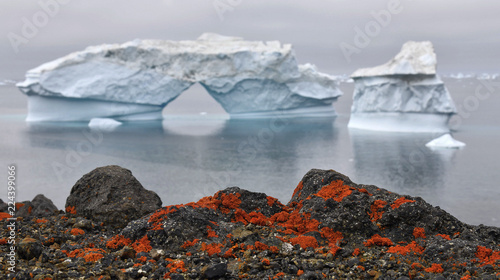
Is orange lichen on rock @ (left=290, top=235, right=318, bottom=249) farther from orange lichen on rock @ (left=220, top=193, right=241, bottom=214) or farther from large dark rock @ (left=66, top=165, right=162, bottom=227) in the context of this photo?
large dark rock @ (left=66, top=165, right=162, bottom=227)

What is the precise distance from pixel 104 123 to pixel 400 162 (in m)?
27.8

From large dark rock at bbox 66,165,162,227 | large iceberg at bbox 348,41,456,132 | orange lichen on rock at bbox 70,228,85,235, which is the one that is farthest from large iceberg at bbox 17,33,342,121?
orange lichen on rock at bbox 70,228,85,235

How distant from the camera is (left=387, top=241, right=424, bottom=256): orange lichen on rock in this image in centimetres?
448

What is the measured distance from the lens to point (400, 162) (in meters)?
24.8

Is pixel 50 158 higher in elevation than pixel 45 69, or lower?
lower

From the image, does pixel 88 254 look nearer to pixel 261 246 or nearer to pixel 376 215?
pixel 261 246

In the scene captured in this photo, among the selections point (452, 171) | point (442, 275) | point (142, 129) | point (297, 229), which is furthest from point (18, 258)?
point (142, 129)

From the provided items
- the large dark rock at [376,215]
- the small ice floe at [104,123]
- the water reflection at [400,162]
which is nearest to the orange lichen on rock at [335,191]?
the large dark rock at [376,215]

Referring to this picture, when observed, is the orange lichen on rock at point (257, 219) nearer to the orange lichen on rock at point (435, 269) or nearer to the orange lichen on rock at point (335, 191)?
the orange lichen on rock at point (335, 191)

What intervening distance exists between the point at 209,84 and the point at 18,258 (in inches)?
1568

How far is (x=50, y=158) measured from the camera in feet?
81.4

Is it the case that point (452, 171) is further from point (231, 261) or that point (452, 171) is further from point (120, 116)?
point (120, 116)

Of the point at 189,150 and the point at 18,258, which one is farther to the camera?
the point at 189,150

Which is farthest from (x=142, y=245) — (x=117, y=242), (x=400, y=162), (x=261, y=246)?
(x=400, y=162)
